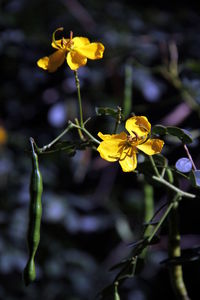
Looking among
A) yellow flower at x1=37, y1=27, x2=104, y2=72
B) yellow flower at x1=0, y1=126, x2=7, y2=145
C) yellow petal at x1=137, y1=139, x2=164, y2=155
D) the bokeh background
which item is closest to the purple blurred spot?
the bokeh background

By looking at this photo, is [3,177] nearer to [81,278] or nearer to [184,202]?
[81,278]

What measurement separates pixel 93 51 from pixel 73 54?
0.03m

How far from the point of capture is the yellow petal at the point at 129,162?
69cm

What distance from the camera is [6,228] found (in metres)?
2.08

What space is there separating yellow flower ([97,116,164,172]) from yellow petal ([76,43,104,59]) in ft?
0.38

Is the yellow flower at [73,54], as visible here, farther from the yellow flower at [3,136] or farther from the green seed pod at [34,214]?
the yellow flower at [3,136]

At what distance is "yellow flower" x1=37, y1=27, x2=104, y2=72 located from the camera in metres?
0.74

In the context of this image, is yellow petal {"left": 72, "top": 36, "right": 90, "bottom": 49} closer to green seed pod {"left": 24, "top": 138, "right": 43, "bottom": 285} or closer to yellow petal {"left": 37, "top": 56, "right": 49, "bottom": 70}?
yellow petal {"left": 37, "top": 56, "right": 49, "bottom": 70}

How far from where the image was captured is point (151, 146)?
71 cm

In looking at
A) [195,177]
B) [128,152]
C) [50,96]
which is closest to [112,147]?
[128,152]

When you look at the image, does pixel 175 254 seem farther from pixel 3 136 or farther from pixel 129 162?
pixel 3 136

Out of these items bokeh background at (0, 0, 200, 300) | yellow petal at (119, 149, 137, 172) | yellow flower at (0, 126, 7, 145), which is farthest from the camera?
yellow flower at (0, 126, 7, 145)

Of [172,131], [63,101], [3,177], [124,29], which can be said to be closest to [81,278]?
[3,177]

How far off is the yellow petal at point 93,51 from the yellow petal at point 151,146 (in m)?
0.15
